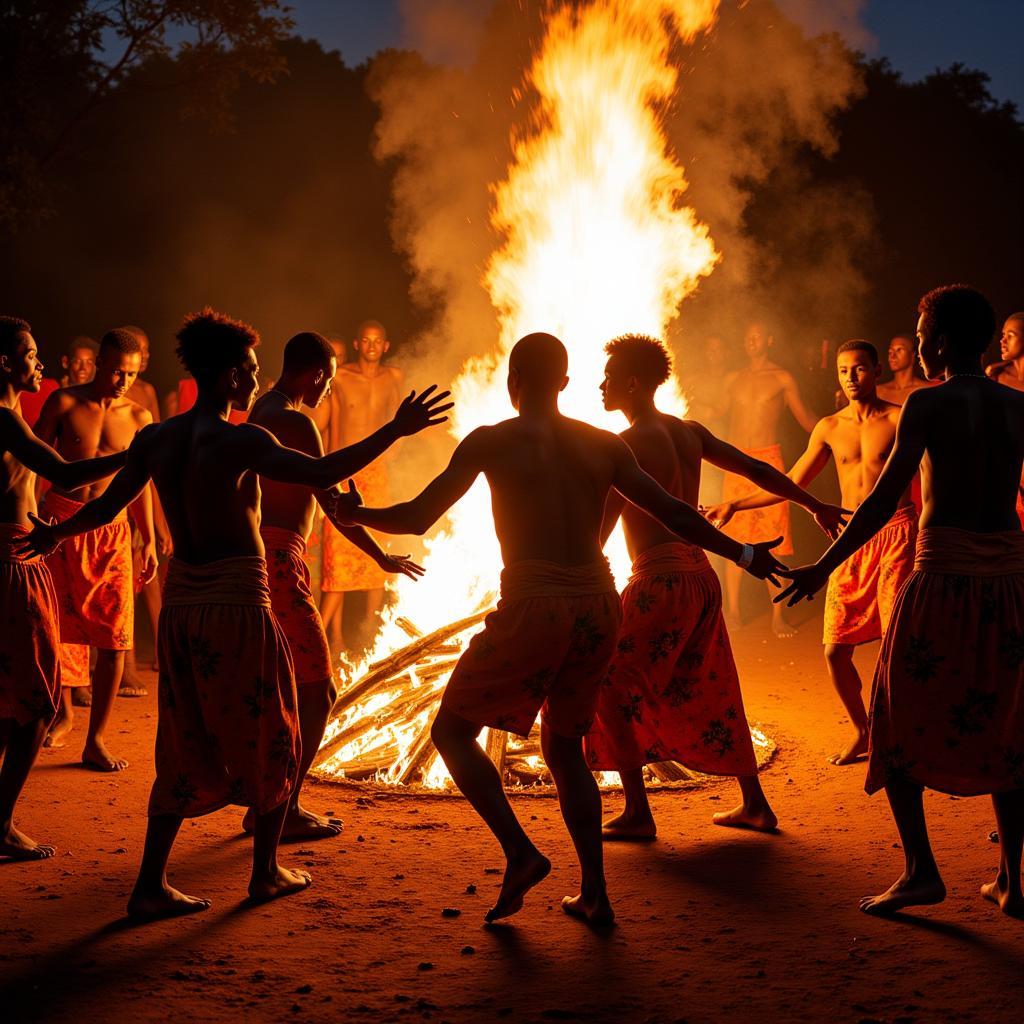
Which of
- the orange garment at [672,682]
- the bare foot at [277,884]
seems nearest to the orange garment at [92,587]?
the bare foot at [277,884]

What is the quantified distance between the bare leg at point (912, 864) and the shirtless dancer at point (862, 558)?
2342 mm

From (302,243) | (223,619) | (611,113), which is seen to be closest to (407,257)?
(302,243)

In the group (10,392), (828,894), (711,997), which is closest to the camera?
(711,997)

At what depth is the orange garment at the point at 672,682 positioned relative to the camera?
196 inches

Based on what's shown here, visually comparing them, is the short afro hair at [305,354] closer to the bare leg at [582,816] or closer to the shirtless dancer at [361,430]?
the bare leg at [582,816]

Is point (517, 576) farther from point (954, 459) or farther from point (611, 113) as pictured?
point (611, 113)

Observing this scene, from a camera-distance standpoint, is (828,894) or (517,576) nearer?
(517,576)

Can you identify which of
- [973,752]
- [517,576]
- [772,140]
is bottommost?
[973,752]

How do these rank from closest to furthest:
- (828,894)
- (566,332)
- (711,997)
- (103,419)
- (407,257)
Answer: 1. (711,997)
2. (828,894)
3. (103,419)
4. (566,332)
5. (407,257)

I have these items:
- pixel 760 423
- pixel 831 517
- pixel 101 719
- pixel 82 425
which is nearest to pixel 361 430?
pixel 760 423

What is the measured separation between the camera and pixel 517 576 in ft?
13.0

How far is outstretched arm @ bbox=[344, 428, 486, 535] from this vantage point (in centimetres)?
396

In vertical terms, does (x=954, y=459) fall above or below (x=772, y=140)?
below

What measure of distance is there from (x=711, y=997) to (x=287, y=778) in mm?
1616
